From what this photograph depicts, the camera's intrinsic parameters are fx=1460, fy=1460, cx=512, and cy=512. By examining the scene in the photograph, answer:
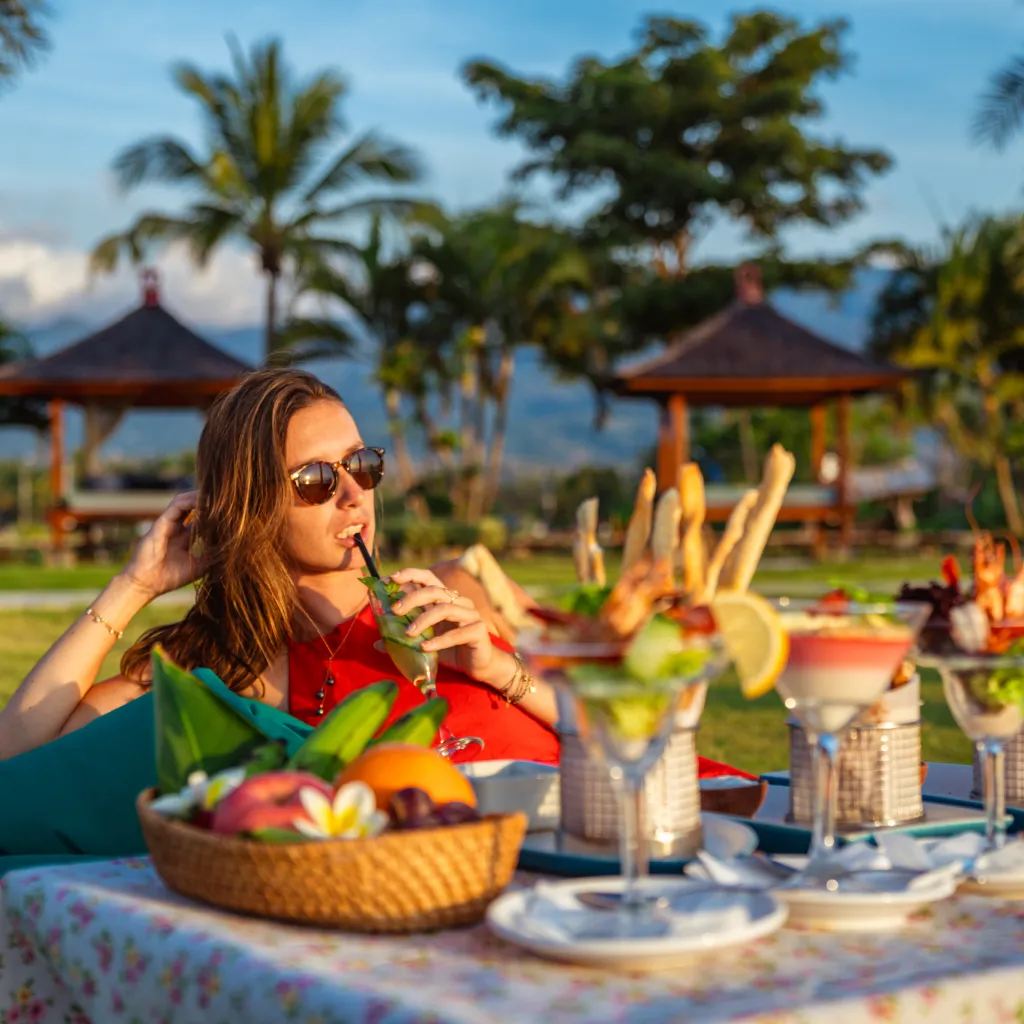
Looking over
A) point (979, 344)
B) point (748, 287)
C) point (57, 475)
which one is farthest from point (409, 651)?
point (979, 344)

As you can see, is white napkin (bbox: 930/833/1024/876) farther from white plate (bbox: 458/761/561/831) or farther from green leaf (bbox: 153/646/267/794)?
green leaf (bbox: 153/646/267/794)

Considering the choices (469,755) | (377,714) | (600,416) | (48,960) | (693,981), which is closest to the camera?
(693,981)

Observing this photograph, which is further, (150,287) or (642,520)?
(150,287)

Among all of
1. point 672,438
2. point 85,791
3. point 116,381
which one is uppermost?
point 116,381

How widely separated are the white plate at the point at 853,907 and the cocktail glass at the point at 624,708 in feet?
0.53

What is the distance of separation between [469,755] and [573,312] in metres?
28.9

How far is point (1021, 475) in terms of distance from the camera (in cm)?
2895

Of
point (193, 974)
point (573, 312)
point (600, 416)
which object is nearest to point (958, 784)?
point (193, 974)

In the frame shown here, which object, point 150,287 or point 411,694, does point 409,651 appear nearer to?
point 411,694

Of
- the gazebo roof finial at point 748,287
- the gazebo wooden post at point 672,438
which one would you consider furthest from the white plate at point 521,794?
the gazebo roof finial at point 748,287

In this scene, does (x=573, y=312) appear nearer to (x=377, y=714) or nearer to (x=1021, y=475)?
(x=1021, y=475)

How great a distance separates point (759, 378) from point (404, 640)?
20569mm

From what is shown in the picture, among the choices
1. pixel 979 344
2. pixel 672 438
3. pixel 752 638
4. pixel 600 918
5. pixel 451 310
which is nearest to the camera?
pixel 600 918

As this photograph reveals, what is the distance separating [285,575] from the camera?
2803 millimetres
